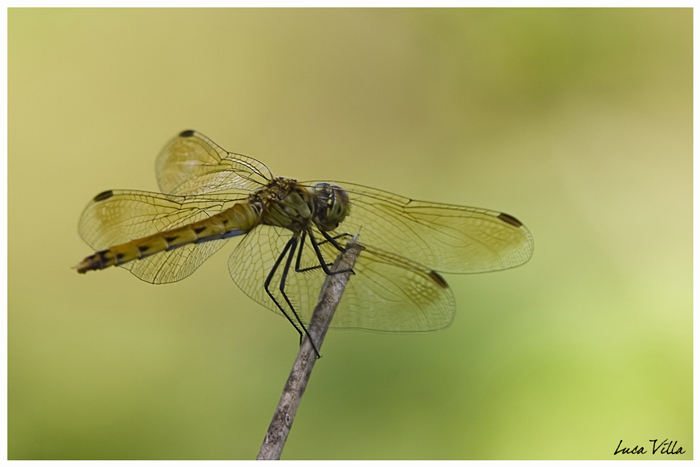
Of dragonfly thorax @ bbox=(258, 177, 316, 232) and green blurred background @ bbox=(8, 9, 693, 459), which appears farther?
green blurred background @ bbox=(8, 9, 693, 459)

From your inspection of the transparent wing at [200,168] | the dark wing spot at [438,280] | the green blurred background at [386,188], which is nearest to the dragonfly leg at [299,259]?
the transparent wing at [200,168]

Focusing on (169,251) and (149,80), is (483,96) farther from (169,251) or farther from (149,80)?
(169,251)

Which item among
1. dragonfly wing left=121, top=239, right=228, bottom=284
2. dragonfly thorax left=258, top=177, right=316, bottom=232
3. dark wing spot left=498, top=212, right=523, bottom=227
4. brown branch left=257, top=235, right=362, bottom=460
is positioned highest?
dark wing spot left=498, top=212, right=523, bottom=227

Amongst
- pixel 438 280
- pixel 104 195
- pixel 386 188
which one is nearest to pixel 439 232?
pixel 438 280

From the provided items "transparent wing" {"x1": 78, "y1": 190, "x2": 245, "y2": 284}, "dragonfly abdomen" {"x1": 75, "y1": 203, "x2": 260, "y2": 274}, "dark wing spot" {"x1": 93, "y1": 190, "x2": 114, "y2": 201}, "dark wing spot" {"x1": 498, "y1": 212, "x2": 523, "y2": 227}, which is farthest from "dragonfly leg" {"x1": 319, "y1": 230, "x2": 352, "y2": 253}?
"dark wing spot" {"x1": 93, "y1": 190, "x2": 114, "y2": 201}

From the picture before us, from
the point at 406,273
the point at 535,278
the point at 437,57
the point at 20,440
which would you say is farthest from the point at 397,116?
the point at 20,440

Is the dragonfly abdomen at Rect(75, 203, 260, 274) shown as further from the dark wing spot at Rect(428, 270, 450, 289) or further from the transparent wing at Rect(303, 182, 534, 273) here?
the dark wing spot at Rect(428, 270, 450, 289)
